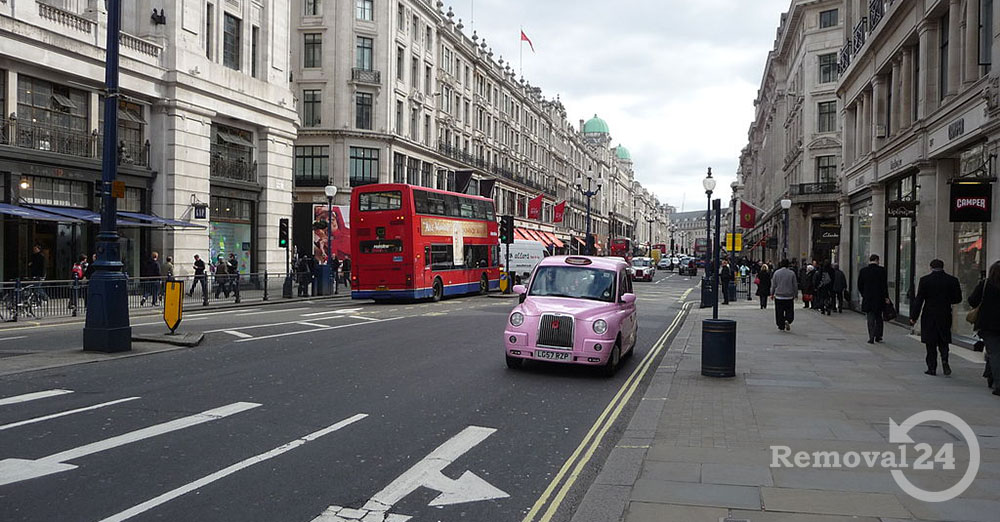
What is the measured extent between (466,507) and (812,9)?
5469 cm

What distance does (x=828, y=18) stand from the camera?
50531 millimetres

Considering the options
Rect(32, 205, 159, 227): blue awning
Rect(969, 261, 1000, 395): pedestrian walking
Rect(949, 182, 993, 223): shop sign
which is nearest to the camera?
Rect(969, 261, 1000, 395): pedestrian walking

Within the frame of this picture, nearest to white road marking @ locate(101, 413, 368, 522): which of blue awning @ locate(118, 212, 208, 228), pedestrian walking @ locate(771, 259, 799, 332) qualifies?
pedestrian walking @ locate(771, 259, 799, 332)

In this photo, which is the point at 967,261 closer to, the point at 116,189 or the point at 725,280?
the point at 725,280

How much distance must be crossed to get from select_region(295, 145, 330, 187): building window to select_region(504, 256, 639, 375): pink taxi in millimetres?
37062

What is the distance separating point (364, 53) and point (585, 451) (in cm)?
4480

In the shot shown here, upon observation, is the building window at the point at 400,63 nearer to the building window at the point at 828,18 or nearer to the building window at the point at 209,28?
the building window at the point at 209,28

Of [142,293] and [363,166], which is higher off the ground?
[363,166]

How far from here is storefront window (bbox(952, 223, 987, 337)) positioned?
14.6m

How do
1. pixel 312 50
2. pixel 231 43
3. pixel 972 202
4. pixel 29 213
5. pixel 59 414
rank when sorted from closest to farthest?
pixel 59 414 → pixel 972 202 → pixel 29 213 → pixel 231 43 → pixel 312 50

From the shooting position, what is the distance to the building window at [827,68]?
162ft

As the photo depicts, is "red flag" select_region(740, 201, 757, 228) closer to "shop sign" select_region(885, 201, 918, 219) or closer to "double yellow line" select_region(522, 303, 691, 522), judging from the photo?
"shop sign" select_region(885, 201, 918, 219)

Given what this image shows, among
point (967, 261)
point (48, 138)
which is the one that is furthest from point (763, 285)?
point (48, 138)

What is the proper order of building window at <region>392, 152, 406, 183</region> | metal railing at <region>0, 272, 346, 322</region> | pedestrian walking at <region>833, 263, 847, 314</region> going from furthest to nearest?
building window at <region>392, 152, 406, 183</region> < pedestrian walking at <region>833, 263, 847, 314</region> < metal railing at <region>0, 272, 346, 322</region>
